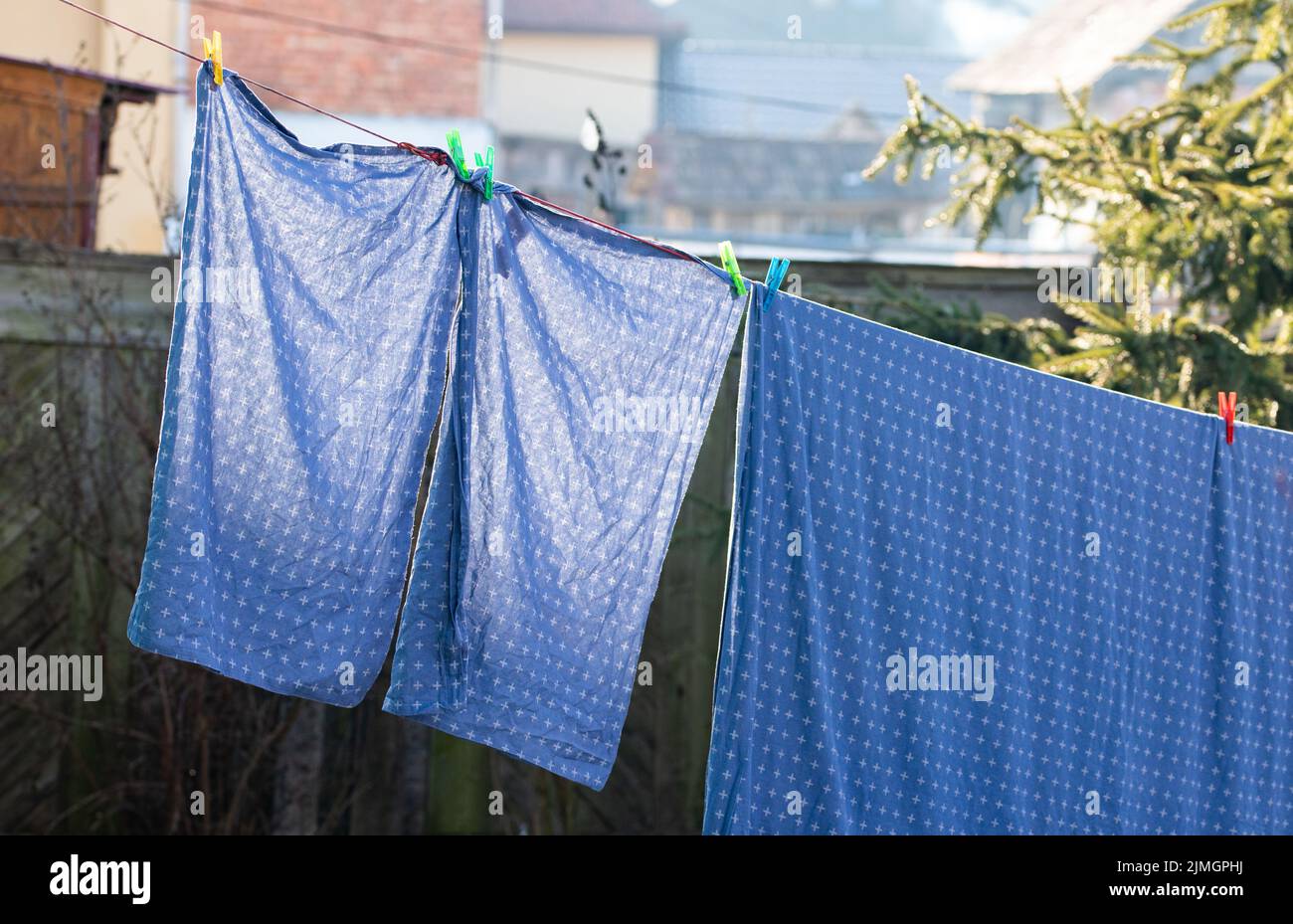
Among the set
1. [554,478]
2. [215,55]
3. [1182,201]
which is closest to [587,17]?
[1182,201]

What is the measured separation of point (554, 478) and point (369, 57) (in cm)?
1175

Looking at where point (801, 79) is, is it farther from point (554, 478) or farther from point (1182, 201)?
point (554, 478)

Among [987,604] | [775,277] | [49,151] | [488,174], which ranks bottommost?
[987,604]

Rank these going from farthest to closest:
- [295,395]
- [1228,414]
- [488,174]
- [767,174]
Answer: [767,174], [1228,414], [488,174], [295,395]

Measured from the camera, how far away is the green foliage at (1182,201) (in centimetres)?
474

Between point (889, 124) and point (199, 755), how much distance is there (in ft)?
100

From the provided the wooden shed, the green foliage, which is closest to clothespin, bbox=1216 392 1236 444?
the green foliage

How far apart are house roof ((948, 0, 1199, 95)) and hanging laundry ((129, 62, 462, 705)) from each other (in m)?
15.9

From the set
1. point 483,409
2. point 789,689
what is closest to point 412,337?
point 483,409

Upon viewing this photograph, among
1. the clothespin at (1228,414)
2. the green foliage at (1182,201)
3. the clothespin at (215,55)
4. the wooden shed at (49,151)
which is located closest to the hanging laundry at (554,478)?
the clothespin at (215,55)

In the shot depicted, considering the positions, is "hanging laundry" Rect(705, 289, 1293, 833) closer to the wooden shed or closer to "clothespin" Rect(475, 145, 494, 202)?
"clothespin" Rect(475, 145, 494, 202)

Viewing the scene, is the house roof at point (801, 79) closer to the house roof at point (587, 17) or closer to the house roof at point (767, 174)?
the house roof at point (767, 174)

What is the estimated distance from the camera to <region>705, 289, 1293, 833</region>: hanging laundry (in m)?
3.45

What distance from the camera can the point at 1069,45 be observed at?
830 inches
